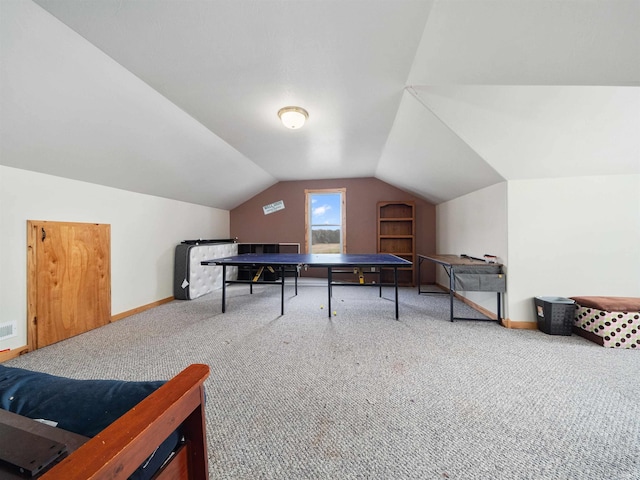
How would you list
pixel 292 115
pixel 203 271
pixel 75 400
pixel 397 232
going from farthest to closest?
pixel 397 232 < pixel 203 271 < pixel 292 115 < pixel 75 400

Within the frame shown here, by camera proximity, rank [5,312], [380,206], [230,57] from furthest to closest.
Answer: [380,206], [5,312], [230,57]

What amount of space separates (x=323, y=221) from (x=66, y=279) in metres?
4.38

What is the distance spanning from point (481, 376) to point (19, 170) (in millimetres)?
4635

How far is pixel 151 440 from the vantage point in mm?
595

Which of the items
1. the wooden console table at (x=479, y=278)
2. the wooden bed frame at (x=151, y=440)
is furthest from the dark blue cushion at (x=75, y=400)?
the wooden console table at (x=479, y=278)

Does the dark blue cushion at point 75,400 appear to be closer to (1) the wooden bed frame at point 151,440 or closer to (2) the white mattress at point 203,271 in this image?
(1) the wooden bed frame at point 151,440

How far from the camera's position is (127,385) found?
2.95 ft

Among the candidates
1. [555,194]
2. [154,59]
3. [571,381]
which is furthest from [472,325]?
[154,59]

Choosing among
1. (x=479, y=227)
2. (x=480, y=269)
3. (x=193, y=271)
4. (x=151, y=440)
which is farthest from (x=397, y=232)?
(x=151, y=440)

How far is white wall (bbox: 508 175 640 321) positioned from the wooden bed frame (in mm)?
3409

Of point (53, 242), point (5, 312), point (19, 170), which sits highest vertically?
point (19, 170)

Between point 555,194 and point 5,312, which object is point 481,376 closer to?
point 555,194

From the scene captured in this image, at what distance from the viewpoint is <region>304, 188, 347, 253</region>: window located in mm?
5656

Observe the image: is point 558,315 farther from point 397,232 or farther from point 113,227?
point 113,227
